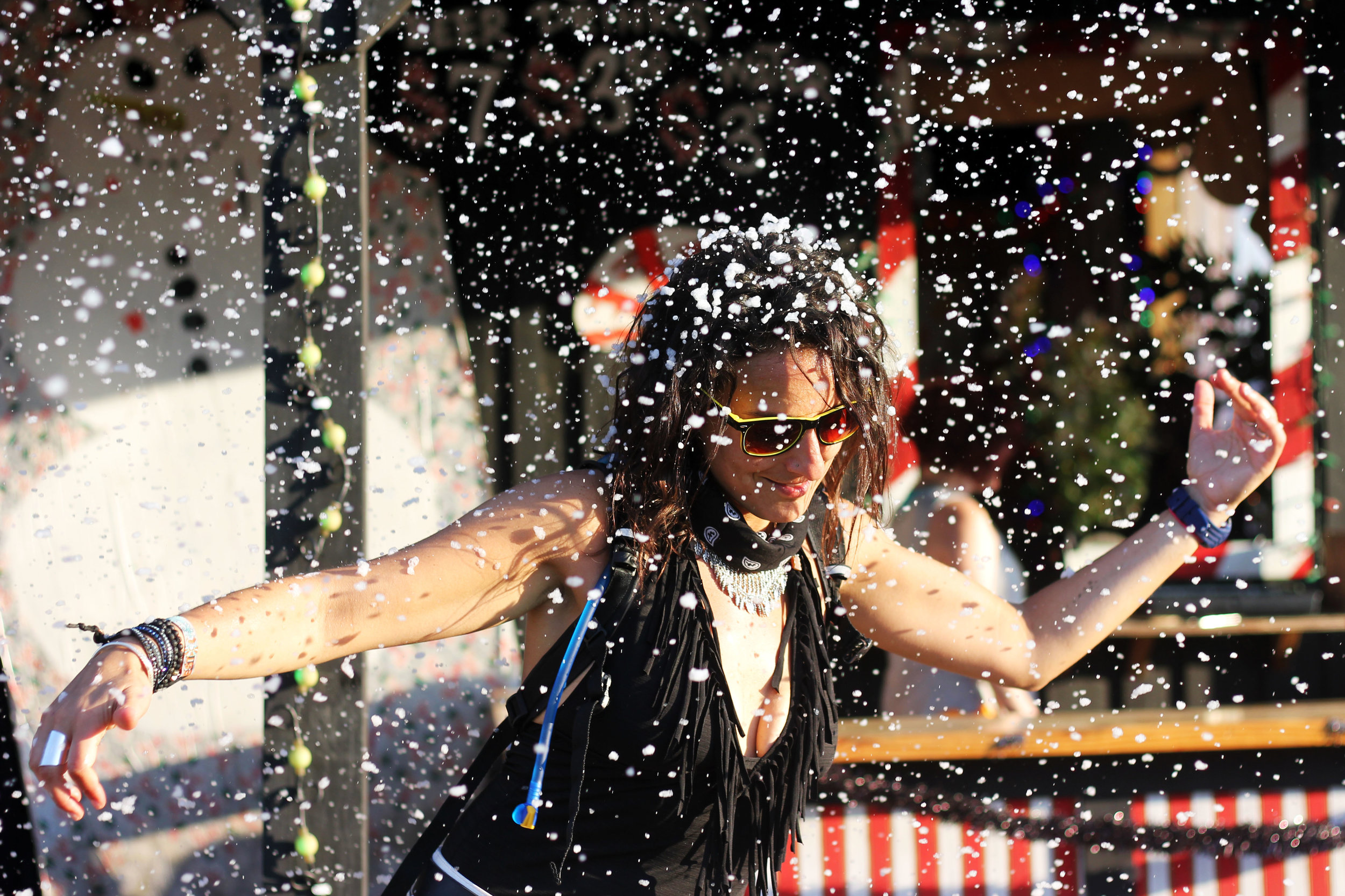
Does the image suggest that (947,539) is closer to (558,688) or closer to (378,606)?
(558,688)

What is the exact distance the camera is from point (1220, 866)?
3357 mm

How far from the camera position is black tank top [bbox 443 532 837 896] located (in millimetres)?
1582

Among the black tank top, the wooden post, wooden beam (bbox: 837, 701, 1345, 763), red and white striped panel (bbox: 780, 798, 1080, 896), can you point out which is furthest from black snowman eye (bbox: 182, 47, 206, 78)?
red and white striped panel (bbox: 780, 798, 1080, 896)

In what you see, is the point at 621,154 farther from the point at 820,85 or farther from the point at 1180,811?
the point at 1180,811

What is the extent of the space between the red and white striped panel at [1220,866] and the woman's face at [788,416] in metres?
Result: 2.42

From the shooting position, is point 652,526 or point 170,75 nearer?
point 652,526

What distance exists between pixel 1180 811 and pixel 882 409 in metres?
2.39

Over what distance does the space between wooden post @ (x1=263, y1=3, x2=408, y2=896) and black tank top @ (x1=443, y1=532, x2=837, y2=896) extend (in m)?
1.17

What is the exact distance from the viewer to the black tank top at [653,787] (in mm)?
1582

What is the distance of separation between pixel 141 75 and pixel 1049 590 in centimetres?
357

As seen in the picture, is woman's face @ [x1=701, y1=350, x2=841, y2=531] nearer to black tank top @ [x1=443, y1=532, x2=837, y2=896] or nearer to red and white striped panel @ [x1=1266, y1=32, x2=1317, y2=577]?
black tank top @ [x1=443, y1=532, x2=837, y2=896]

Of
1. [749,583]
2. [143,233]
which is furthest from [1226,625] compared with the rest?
[143,233]

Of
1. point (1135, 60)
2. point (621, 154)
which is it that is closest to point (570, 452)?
point (621, 154)

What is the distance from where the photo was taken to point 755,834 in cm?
170
